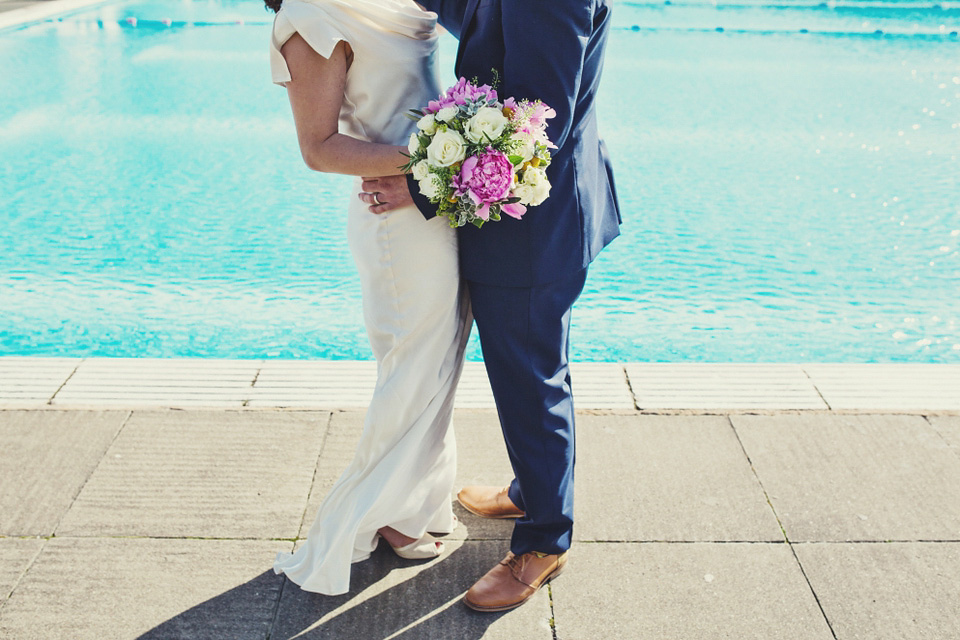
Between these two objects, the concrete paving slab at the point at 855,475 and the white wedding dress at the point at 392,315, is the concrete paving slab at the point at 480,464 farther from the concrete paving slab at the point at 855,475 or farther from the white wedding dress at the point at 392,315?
the concrete paving slab at the point at 855,475

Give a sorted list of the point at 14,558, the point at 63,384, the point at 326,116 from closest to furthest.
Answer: the point at 326,116
the point at 14,558
the point at 63,384

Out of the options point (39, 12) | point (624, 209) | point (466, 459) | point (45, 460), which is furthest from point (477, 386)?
point (39, 12)

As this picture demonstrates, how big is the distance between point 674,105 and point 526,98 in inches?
280

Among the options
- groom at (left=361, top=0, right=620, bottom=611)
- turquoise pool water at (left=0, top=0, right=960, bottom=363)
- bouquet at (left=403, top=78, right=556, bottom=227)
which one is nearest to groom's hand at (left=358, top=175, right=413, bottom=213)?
groom at (left=361, top=0, right=620, bottom=611)

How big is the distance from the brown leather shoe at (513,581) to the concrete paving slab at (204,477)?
657 mm

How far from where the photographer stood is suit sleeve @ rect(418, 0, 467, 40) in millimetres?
2234

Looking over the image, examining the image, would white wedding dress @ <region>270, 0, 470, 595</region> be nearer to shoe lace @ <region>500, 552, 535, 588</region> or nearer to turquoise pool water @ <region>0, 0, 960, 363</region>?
shoe lace @ <region>500, 552, 535, 588</region>

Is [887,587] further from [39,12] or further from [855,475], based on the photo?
[39,12]

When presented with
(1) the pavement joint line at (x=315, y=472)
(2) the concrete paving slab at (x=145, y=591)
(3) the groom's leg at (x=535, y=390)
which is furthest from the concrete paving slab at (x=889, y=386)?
(2) the concrete paving slab at (x=145, y=591)

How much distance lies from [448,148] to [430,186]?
10 centimetres

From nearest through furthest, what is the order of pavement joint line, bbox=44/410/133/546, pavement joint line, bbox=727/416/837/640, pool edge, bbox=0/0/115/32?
pavement joint line, bbox=727/416/837/640, pavement joint line, bbox=44/410/133/546, pool edge, bbox=0/0/115/32

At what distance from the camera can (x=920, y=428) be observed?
3.26m

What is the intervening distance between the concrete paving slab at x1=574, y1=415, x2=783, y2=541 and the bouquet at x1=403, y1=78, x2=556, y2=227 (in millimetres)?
1256

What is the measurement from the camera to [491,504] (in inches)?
112
